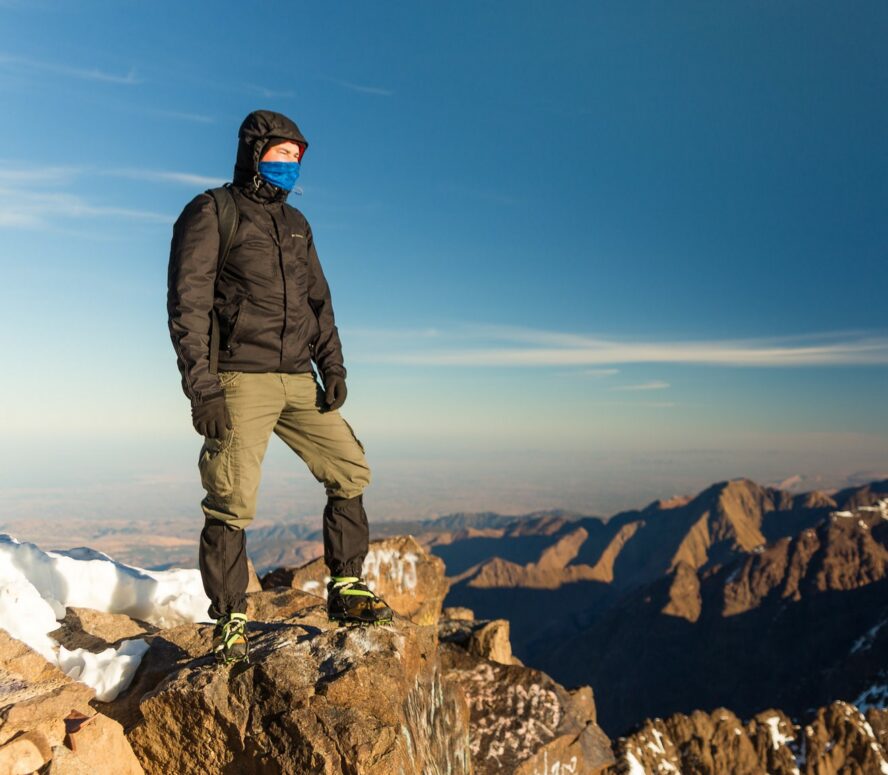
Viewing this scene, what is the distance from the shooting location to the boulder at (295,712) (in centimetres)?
644

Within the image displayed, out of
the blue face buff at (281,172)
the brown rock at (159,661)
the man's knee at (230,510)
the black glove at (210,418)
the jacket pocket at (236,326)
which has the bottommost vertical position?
the brown rock at (159,661)

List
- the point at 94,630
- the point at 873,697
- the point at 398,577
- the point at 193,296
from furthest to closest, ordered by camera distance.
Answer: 1. the point at 873,697
2. the point at 398,577
3. the point at 94,630
4. the point at 193,296

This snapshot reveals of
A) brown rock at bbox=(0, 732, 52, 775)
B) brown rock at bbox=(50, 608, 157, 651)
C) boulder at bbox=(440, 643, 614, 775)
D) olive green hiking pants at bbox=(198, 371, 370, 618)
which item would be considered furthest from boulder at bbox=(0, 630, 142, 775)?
boulder at bbox=(440, 643, 614, 775)

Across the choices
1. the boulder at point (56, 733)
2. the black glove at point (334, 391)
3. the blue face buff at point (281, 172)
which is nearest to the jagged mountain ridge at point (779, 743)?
the black glove at point (334, 391)

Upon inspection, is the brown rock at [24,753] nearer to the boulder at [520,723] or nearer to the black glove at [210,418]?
the black glove at [210,418]

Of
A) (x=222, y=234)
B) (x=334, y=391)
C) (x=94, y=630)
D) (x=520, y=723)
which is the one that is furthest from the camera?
(x=520, y=723)

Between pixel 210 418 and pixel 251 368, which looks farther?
pixel 251 368

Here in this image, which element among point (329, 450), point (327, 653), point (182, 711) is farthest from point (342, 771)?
point (329, 450)

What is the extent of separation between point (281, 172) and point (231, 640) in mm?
5141

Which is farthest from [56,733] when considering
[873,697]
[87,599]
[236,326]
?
[873,697]

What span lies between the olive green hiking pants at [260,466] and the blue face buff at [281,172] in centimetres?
214

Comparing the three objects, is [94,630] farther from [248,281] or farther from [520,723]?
[520,723]

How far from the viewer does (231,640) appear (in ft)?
23.2

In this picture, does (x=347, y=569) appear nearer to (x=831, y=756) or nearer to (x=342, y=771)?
(x=342, y=771)
